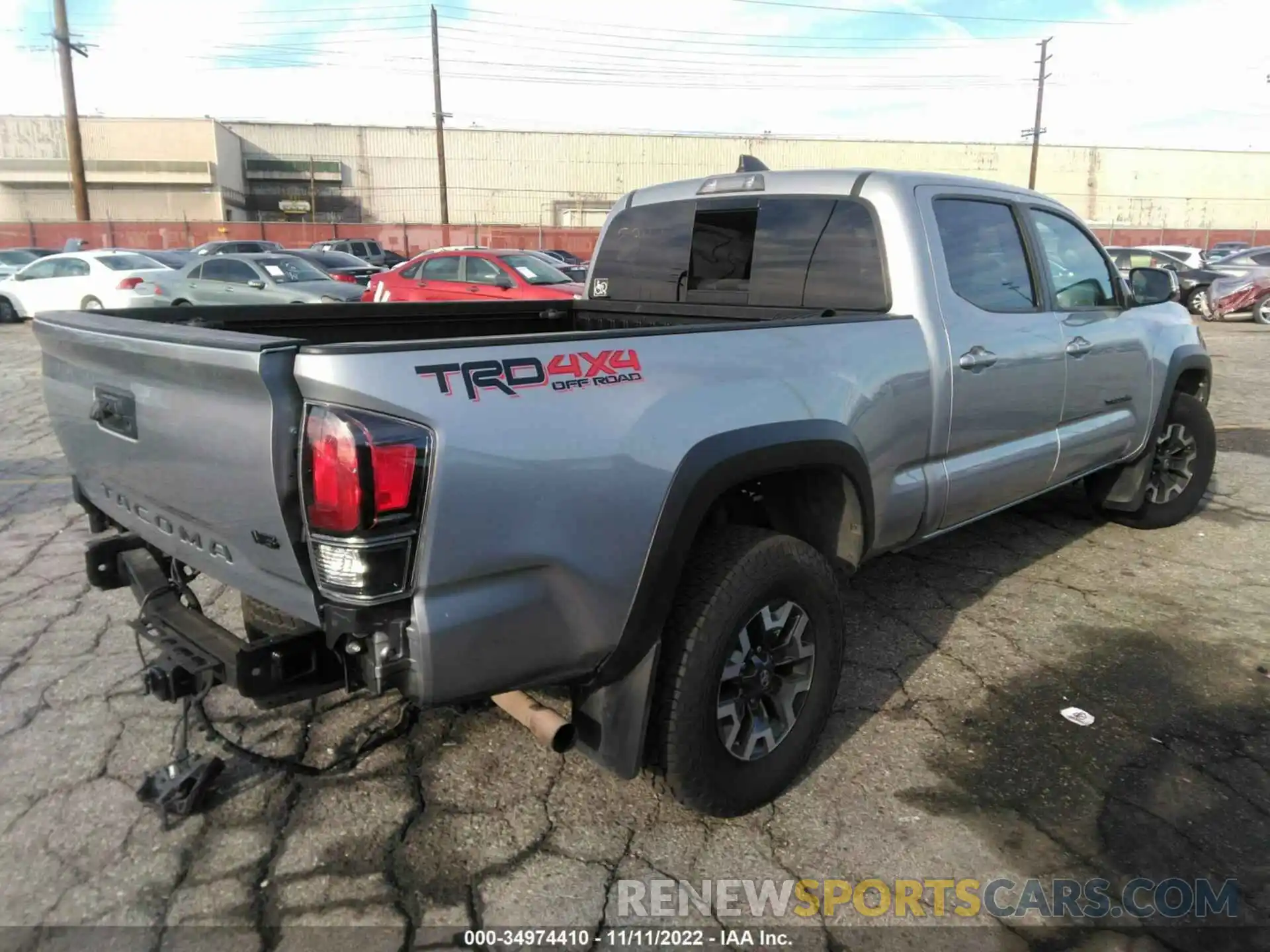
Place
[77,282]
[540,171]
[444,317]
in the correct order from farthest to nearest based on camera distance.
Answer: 1. [540,171]
2. [77,282]
3. [444,317]

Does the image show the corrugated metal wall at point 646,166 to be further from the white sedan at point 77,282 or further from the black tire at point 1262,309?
the black tire at point 1262,309

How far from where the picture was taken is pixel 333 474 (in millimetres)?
1928

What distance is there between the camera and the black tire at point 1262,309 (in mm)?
18406

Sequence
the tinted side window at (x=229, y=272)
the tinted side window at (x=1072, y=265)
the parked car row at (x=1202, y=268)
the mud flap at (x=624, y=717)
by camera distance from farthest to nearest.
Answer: the parked car row at (x=1202, y=268)
the tinted side window at (x=229, y=272)
the tinted side window at (x=1072, y=265)
the mud flap at (x=624, y=717)

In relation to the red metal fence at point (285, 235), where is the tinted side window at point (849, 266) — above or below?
below

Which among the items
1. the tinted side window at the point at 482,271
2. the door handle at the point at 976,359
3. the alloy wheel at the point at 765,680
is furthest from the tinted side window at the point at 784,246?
the tinted side window at the point at 482,271

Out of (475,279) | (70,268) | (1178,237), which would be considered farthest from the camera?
(1178,237)

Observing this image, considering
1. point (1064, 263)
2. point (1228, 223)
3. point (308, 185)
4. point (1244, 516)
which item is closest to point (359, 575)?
point (1064, 263)

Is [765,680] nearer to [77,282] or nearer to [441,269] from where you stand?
[441,269]

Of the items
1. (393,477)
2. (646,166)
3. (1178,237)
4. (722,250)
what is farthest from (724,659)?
(646,166)

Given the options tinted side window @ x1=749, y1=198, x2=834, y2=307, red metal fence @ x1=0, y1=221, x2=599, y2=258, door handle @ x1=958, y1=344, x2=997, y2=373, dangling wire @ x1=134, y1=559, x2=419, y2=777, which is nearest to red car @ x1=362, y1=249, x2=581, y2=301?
tinted side window @ x1=749, y1=198, x2=834, y2=307

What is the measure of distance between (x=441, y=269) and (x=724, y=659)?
523 inches

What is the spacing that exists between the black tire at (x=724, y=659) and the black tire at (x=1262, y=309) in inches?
792

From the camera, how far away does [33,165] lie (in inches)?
2003
